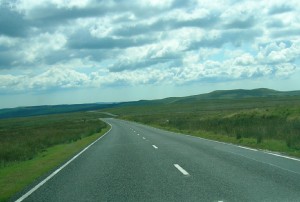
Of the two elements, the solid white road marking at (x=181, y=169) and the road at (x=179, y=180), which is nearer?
the road at (x=179, y=180)

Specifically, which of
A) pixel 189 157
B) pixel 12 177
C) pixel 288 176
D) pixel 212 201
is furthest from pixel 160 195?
pixel 189 157

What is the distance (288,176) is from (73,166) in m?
7.60

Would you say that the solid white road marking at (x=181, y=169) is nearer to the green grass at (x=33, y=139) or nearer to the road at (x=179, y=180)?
the road at (x=179, y=180)

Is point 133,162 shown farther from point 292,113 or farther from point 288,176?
point 292,113

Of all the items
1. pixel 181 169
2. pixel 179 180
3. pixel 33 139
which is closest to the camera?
pixel 179 180

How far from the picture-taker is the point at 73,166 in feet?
50.8

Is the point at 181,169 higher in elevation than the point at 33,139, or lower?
higher

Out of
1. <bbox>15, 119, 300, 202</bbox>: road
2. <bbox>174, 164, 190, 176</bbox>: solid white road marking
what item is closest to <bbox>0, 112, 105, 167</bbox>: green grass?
<bbox>15, 119, 300, 202</bbox>: road

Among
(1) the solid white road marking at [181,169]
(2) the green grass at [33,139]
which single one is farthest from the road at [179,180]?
(2) the green grass at [33,139]

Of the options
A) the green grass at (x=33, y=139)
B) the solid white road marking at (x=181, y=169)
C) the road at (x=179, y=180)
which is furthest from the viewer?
the green grass at (x=33, y=139)

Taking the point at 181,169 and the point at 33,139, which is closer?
the point at 181,169

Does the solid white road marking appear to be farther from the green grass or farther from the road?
the green grass

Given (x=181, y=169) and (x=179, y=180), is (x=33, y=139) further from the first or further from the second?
(x=179, y=180)

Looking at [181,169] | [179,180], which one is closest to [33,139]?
[181,169]
